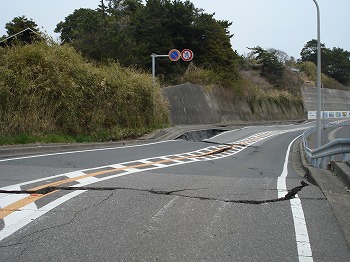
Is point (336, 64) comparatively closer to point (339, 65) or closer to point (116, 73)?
point (339, 65)

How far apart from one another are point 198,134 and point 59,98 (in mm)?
14552

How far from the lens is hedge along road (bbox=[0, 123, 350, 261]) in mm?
3912

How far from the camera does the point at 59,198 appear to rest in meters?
5.92

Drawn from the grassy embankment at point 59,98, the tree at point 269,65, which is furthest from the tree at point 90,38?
the tree at point 269,65

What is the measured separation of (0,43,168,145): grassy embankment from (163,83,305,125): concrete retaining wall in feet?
45.5

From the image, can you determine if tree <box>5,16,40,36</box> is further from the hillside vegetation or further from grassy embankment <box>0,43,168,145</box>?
grassy embankment <box>0,43,168,145</box>

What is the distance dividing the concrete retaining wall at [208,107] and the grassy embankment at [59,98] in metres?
13.9

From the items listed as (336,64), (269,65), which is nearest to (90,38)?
(269,65)

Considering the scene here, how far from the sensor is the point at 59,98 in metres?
17.2

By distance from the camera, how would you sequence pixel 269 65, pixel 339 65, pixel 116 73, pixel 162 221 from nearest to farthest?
pixel 162 221
pixel 116 73
pixel 269 65
pixel 339 65

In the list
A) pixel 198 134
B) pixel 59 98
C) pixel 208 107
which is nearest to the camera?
pixel 59 98

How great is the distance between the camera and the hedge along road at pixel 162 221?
391cm

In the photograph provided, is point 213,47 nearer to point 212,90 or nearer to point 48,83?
point 212,90

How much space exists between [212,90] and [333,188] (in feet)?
124
